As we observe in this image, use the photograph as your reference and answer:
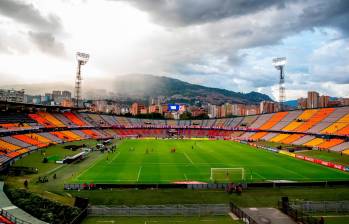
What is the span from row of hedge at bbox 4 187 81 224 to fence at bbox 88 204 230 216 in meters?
2.09

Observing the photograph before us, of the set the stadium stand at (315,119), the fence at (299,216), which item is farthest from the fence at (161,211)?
the stadium stand at (315,119)

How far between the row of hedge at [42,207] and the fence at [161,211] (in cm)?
209

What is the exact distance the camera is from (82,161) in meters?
60.7

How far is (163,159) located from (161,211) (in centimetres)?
3612

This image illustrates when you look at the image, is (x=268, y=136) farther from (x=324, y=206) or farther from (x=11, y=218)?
(x=11, y=218)

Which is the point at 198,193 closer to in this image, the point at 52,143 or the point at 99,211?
the point at 99,211

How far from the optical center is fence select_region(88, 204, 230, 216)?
27844 millimetres

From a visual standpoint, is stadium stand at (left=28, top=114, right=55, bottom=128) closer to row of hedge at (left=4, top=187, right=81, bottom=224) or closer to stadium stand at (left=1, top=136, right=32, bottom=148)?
stadium stand at (left=1, top=136, right=32, bottom=148)

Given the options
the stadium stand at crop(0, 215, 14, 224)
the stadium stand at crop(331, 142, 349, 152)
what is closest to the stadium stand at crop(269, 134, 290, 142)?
the stadium stand at crop(331, 142, 349, 152)

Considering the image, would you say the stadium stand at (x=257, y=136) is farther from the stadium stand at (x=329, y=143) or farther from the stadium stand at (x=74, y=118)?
the stadium stand at (x=74, y=118)

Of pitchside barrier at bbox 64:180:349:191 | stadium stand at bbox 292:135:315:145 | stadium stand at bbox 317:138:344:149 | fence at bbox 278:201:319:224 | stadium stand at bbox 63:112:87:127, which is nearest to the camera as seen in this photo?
fence at bbox 278:201:319:224

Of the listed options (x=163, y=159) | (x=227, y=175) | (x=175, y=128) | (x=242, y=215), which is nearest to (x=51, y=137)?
(x=163, y=159)

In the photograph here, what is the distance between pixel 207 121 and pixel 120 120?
41.2 meters

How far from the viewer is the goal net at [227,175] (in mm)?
44625
